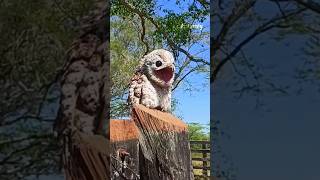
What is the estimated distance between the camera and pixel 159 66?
280cm

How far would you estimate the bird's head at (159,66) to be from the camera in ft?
9.18

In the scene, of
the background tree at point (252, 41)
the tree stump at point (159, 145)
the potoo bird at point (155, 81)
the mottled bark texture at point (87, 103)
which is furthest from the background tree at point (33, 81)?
the potoo bird at point (155, 81)

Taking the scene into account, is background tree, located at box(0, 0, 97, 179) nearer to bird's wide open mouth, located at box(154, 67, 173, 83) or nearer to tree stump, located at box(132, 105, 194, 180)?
tree stump, located at box(132, 105, 194, 180)

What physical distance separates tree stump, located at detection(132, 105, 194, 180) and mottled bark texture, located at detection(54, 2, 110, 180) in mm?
801

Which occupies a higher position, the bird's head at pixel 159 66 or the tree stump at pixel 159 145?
the bird's head at pixel 159 66

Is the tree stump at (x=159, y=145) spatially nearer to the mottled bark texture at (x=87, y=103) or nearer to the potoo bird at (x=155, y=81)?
the potoo bird at (x=155, y=81)

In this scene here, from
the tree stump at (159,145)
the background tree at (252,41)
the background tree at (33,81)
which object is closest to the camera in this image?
the background tree at (252,41)

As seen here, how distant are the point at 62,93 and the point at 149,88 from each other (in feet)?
3.64

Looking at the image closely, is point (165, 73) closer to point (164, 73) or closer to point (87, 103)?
point (164, 73)

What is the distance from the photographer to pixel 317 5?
1.39 meters

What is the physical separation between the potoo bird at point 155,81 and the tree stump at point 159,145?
125mm

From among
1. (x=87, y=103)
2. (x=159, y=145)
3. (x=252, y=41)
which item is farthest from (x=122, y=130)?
(x=252, y=41)

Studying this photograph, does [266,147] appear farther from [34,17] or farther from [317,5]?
[34,17]

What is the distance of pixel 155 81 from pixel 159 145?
0.40 meters
